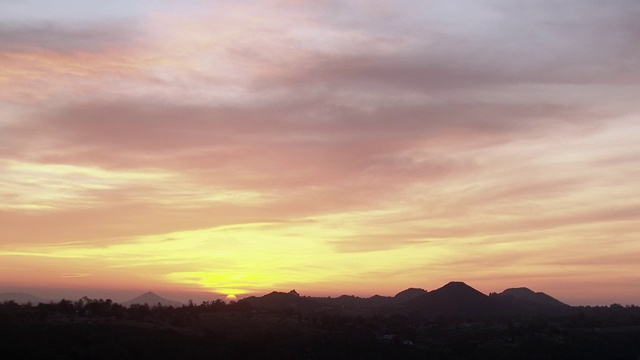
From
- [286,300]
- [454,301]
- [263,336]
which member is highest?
[454,301]

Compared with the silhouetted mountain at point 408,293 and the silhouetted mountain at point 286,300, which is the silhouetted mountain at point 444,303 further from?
the silhouetted mountain at point 408,293

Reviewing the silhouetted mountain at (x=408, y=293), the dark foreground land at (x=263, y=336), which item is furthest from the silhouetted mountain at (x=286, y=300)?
the silhouetted mountain at (x=408, y=293)

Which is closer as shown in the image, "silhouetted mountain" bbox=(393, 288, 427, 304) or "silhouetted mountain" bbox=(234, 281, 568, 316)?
"silhouetted mountain" bbox=(234, 281, 568, 316)

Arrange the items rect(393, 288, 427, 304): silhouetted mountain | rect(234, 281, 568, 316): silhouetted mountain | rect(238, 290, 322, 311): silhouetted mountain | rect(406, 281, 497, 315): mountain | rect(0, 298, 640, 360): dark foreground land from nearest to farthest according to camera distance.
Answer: rect(0, 298, 640, 360): dark foreground land < rect(238, 290, 322, 311): silhouetted mountain < rect(234, 281, 568, 316): silhouetted mountain < rect(406, 281, 497, 315): mountain < rect(393, 288, 427, 304): silhouetted mountain

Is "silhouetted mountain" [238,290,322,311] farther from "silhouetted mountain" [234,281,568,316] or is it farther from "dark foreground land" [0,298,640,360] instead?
"dark foreground land" [0,298,640,360]

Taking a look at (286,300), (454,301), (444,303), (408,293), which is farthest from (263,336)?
(408,293)

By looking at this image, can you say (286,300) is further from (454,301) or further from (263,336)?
(263,336)

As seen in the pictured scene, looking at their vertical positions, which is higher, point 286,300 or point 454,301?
point 454,301

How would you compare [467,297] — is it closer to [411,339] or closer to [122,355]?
[411,339]

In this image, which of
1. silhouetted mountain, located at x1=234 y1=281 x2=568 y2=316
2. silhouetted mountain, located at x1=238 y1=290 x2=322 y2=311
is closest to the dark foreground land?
silhouetted mountain, located at x1=238 y1=290 x2=322 y2=311
